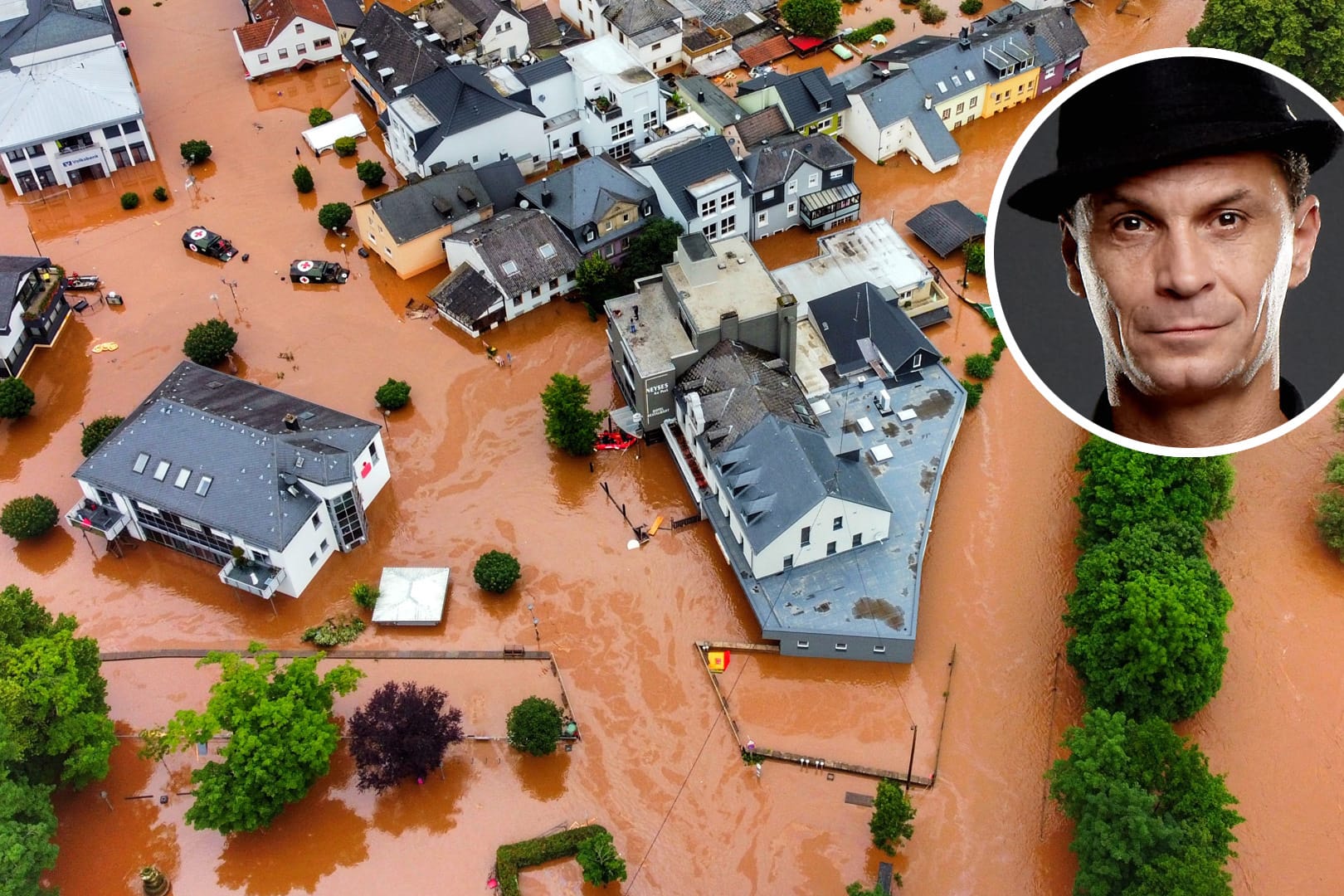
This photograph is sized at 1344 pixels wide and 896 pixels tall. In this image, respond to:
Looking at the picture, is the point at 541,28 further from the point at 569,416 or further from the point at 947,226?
the point at 569,416

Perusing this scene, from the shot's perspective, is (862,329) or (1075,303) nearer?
(1075,303)

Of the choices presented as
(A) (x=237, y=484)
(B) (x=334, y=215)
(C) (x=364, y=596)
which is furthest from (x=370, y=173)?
(C) (x=364, y=596)

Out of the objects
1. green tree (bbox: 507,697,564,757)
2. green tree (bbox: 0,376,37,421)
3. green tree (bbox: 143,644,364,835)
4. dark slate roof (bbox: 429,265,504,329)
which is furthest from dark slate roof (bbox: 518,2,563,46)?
green tree (bbox: 507,697,564,757)

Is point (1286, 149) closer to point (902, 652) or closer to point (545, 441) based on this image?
point (902, 652)

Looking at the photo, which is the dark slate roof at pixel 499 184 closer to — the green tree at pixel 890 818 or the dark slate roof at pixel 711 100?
the dark slate roof at pixel 711 100

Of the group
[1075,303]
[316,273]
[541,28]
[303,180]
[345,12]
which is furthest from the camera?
[345,12]

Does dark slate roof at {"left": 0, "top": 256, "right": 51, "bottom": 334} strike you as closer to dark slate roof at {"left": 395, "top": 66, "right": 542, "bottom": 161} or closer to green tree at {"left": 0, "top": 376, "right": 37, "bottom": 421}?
green tree at {"left": 0, "top": 376, "right": 37, "bottom": 421}

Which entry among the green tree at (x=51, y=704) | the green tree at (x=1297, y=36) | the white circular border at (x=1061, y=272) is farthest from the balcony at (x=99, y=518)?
the green tree at (x=1297, y=36)
